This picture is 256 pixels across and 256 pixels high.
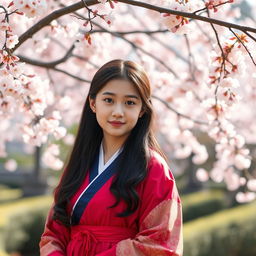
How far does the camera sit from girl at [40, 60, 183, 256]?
1812 mm

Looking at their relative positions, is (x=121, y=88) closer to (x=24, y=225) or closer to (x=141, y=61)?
(x=141, y=61)

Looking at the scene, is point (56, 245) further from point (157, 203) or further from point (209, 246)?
point (209, 246)

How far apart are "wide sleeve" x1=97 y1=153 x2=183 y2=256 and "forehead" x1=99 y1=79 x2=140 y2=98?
270 millimetres

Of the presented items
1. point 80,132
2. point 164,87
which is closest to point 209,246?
point 164,87

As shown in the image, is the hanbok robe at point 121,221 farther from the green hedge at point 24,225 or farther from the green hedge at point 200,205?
the green hedge at point 200,205

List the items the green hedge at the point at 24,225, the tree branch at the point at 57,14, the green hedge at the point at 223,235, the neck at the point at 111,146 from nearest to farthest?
the neck at the point at 111,146
the tree branch at the point at 57,14
the green hedge at the point at 223,235
the green hedge at the point at 24,225

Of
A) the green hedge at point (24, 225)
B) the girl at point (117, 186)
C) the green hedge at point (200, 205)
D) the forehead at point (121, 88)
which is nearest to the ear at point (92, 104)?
the girl at point (117, 186)

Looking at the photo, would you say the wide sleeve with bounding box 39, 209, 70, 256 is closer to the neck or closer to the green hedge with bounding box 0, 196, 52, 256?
the neck

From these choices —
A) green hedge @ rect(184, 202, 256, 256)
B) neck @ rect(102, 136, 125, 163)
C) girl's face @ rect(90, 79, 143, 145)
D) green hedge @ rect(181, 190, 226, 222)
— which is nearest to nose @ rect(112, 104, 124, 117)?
girl's face @ rect(90, 79, 143, 145)

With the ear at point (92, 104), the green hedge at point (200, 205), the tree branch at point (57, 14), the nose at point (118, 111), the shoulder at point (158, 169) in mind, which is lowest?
the shoulder at point (158, 169)

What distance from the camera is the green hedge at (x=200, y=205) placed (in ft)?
27.1

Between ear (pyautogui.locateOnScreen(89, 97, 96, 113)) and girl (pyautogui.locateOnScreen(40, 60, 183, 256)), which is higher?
ear (pyautogui.locateOnScreen(89, 97, 96, 113))

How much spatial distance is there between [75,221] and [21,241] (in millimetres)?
4865

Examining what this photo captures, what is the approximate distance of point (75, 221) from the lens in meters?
1.96
